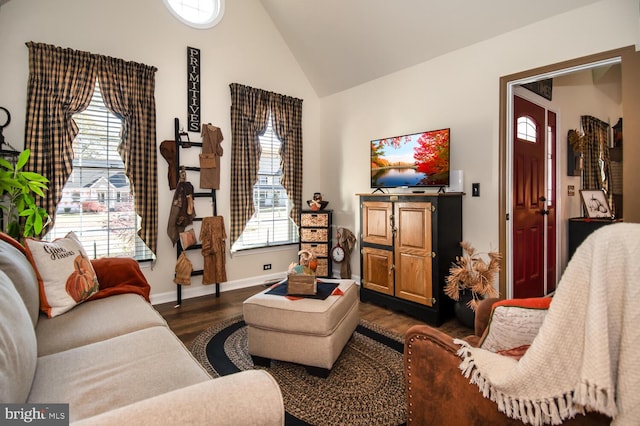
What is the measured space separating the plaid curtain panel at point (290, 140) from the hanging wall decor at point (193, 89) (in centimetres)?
96

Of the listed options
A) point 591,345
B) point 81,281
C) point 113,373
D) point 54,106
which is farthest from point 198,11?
point 591,345

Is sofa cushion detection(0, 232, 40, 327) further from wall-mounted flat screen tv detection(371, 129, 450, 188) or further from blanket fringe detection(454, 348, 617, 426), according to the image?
wall-mounted flat screen tv detection(371, 129, 450, 188)

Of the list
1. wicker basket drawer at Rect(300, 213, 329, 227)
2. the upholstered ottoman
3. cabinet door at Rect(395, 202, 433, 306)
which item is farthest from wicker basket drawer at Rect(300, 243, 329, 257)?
the upholstered ottoman

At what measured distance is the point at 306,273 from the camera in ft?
7.80

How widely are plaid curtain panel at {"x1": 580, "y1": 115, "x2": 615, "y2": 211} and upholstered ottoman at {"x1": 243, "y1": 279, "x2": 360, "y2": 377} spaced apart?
13.7 ft

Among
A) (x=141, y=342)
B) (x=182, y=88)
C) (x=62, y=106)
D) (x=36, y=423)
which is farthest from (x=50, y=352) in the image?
(x=182, y=88)

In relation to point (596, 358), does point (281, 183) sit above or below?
above

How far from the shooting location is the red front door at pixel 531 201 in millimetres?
3215

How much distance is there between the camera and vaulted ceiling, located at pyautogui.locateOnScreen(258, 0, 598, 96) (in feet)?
9.09

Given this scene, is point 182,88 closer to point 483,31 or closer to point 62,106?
point 62,106

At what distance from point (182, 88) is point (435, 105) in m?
2.77

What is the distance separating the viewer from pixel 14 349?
956 millimetres

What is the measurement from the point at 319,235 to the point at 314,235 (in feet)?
0.21

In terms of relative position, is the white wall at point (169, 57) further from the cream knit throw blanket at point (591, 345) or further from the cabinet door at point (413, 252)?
the cream knit throw blanket at point (591, 345)
